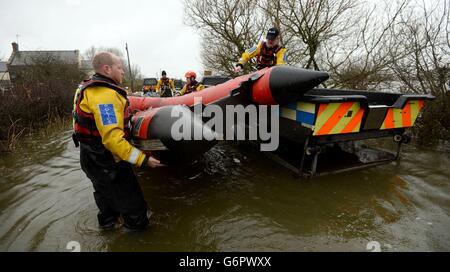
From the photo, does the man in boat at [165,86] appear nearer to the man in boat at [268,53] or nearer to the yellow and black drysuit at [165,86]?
the yellow and black drysuit at [165,86]

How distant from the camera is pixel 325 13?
975cm

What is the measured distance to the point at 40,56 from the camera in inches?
685

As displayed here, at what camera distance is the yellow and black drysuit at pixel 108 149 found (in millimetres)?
2074

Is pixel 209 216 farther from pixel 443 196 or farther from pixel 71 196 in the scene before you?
pixel 443 196

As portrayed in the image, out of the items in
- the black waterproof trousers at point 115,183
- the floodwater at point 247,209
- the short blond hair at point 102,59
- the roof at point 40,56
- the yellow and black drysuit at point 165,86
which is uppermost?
the roof at point 40,56

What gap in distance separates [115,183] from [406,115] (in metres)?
3.66

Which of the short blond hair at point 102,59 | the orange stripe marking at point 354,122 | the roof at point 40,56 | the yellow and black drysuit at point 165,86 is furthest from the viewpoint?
the roof at point 40,56

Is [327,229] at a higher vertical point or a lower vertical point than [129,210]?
lower

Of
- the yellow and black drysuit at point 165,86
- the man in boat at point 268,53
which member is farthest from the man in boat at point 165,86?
the man in boat at point 268,53

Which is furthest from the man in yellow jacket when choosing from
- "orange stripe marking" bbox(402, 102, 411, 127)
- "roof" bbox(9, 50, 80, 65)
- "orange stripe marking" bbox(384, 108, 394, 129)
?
"roof" bbox(9, 50, 80, 65)

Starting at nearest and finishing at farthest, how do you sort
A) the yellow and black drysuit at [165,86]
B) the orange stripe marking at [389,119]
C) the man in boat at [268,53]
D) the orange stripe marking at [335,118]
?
1. the orange stripe marking at [335,118]
2. the orange stripe marking at [389,119]
3. the man in boat at [268,53]
4. the yellow and black drysuit at [165,86]

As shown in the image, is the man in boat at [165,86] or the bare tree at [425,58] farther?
the man in boat at [165,86]
